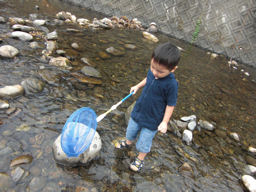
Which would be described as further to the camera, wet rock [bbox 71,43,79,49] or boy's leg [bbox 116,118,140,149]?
wet rock [bbox 71,43,79,49]

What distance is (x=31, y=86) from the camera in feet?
10.7

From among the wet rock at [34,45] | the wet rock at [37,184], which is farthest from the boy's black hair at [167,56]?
the wet rock at [34,45]

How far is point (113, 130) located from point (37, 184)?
1.36 m

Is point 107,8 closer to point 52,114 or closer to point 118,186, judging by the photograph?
point 52,114

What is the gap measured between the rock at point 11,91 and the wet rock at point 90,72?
58.5 inches

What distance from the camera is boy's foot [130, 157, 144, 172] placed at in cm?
252

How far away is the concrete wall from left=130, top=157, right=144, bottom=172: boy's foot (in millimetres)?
9364

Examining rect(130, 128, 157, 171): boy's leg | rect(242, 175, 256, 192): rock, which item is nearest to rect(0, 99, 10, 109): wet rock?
rect(130, 128, 157, 171): boy's leg

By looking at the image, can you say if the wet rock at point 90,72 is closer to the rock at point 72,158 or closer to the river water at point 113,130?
the river water at point 113,130

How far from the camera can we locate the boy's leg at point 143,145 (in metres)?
2.39

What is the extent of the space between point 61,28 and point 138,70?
12.2ft

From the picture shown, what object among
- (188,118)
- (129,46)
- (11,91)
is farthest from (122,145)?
(129,46)

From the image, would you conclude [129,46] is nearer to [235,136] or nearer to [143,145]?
[235,136]

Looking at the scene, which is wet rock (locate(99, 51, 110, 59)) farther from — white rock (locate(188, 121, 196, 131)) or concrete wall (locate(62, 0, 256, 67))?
concrete wall (locate(62, 0, 256, 67))
